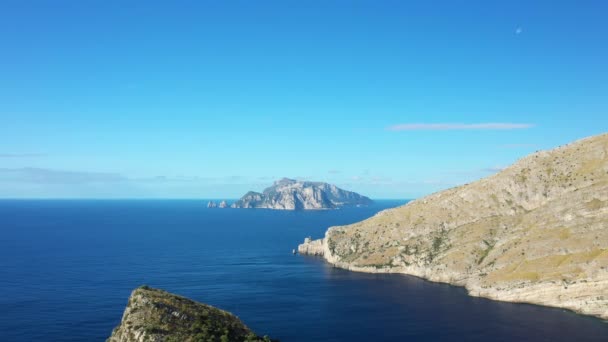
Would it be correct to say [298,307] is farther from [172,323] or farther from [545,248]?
[545,248]

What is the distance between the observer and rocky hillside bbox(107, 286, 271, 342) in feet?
220

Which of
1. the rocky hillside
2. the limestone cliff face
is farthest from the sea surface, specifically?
the rocky hillside

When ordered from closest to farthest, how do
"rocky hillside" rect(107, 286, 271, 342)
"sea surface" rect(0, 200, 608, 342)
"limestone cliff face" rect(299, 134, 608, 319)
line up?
"rocky hillside" rect(107, 286, 271, 342) → "sea surface" rect(0, 200, 608, 342) → "limestone cliff face" rect(299, 134, 608, 319)

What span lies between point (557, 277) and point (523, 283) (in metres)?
10.4

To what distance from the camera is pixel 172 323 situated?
231 feet

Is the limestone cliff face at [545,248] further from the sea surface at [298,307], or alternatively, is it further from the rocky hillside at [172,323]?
the rocky hillside at [172,323]

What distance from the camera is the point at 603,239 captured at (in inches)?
5719

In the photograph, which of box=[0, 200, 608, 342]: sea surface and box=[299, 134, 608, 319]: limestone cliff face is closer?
box=[0, 200, 608, 342]: sea surface

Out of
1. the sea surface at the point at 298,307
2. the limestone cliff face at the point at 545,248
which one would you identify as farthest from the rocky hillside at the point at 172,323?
the limestone cliff face at the point at 545,248

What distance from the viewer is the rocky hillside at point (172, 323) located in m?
67.1

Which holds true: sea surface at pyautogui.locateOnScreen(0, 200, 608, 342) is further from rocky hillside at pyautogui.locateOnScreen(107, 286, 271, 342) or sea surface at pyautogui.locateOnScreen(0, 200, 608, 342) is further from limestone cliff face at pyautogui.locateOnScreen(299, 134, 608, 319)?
rocky hillside at pyautogui.locateOnScreen(107, 286, 271, 342)

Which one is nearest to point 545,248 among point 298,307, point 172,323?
point 298,307

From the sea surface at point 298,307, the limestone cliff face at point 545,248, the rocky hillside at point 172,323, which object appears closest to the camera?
the rocky hillside at point 172,323

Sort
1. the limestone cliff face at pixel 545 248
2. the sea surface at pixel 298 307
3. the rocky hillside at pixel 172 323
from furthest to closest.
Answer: the limestone cliff face at pixel 545 248
the sea surface at pixel 298 307
the rocky hillside at pixel 172 323
